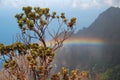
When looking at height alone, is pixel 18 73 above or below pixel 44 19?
below

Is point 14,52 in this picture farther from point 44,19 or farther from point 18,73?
point 44,19

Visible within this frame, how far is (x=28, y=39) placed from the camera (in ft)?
56.6

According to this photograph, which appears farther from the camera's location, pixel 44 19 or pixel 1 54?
pixel 44 19

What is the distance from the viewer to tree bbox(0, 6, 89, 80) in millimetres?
15602

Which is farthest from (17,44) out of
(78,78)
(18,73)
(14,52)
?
(78,78)

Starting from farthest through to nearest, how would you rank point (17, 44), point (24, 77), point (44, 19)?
point (44, 19) < point (17, 44) < point (24, 77)

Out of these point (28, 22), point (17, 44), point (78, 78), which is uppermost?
point (28, 22)

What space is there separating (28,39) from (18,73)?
2.22 metres

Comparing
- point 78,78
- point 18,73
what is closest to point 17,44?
point 18,73

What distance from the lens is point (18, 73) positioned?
16.1m

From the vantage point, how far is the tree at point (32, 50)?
1560cm

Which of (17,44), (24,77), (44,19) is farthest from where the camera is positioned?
(44,19)

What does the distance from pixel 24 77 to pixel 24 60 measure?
98 cm

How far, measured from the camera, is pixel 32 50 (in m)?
15.8
